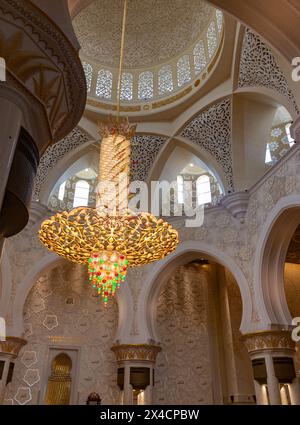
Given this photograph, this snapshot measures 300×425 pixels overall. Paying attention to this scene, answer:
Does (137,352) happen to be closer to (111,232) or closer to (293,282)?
(111,232)

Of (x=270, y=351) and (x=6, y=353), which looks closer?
(x=270, y=351)

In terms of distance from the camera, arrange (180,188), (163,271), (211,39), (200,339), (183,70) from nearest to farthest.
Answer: (163,271) → (211,39) → (200,339) → (183,70) → (180,188)

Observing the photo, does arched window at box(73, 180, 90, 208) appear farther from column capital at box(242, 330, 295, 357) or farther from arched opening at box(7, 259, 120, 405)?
column capital at box(242, 330, 295, 357)

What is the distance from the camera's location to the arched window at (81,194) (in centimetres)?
1032

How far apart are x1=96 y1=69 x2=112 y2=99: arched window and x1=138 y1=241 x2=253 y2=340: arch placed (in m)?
4.71

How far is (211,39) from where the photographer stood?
29.3ft

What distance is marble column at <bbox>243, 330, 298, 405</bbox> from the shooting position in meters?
6.56

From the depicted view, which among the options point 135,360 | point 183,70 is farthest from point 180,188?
point 135,360

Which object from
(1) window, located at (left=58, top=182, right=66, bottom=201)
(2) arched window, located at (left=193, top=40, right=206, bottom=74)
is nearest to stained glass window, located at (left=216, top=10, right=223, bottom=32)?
(2) arched window, located at (left=193, top=40, right=206, bottom=74)

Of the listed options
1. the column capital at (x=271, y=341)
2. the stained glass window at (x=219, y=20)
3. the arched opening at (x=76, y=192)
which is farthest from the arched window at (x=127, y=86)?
the column capital at (x=271, y=341)

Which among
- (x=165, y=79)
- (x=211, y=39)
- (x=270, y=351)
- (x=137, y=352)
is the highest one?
(x=165, y=79)

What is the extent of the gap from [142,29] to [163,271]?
6.54m

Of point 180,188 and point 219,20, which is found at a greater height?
point 219,20
